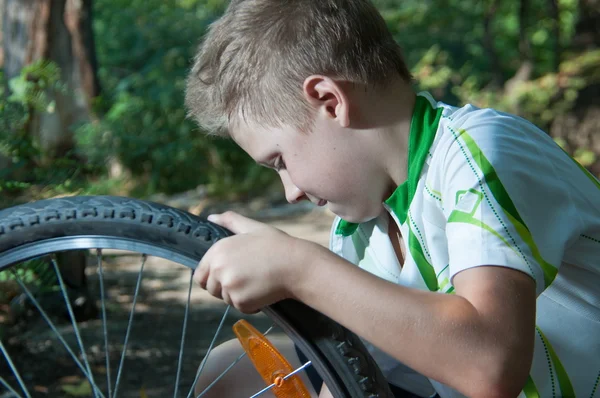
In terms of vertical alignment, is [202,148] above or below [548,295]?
below

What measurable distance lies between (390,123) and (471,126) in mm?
160

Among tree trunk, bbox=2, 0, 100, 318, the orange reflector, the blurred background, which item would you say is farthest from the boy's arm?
tree trunk, bbox=2, 0, 100, 318

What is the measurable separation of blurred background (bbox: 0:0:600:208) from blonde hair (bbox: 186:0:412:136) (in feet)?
5.01

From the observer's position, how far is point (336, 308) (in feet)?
3.69

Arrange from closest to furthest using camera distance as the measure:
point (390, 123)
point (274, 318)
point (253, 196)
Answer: point (274, 318) < point (390, 123) < point (253, 196)

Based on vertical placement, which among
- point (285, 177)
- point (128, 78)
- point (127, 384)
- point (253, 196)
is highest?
point (285, 177)

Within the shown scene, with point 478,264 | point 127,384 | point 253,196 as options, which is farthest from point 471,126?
point 253,196

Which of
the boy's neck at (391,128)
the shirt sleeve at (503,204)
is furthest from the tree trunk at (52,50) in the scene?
the shirt sleeve at (503,204)

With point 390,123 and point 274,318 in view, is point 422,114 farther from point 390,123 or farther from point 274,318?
point 274,318

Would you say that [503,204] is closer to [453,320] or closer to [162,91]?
[453,320]

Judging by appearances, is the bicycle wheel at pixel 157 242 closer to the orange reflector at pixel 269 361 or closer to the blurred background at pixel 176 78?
the orange reflector at pixel 269 361

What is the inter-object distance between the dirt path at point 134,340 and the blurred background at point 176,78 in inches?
21.2

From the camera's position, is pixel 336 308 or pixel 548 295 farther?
pixel 548 295

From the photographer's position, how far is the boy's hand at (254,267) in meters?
1.15
